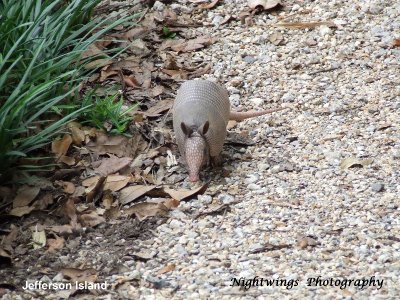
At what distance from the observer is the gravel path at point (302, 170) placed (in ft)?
14.0

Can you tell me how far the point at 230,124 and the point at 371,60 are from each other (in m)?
1.31

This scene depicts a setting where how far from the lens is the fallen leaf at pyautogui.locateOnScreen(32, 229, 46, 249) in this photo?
4.59 m

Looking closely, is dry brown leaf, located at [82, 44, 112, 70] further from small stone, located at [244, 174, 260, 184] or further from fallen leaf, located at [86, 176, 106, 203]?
small stone, located at [244, 174, 260, 184]

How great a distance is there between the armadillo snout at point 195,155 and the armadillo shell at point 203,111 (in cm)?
6

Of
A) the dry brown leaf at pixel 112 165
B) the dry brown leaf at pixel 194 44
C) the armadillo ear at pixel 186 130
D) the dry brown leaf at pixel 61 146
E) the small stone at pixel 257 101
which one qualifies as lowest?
the dry brown leaf at pixel 112 165

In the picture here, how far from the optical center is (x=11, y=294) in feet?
13.8

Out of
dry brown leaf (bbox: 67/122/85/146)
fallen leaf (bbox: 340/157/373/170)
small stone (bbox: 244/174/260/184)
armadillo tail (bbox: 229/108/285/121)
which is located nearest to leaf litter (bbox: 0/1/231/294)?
dry brown leaf (bbox: 67/122/85/146)

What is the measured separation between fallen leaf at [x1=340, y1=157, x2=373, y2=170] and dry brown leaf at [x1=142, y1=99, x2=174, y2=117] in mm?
1344

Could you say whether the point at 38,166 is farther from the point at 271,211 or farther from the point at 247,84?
the point at 247,84

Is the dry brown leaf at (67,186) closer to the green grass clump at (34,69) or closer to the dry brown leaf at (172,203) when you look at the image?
the green grass clump at (34,69)

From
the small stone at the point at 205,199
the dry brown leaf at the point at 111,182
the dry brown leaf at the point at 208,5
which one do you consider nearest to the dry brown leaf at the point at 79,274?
the dry brown leaf at the point at 111,182

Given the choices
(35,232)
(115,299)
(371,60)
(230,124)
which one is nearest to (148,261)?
(115,299)

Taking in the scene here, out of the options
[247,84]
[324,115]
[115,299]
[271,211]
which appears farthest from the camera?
[247,84]

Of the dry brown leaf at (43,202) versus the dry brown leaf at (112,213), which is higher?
the dry brown leaf at (43,202)
